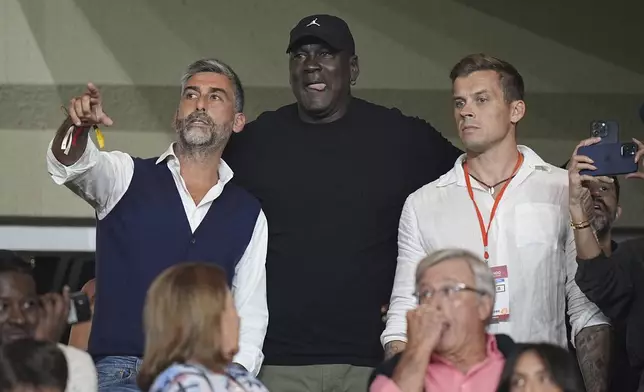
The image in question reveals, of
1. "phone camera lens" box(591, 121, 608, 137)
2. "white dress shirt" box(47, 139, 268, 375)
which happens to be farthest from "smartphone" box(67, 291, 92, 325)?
"phone camera lens" box(591, 121, 608, 137)

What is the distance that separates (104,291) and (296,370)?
69 centimetres

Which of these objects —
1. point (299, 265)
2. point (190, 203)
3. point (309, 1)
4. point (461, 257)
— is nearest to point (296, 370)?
point (299, 265)

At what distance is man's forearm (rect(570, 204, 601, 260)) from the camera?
12.3 feet

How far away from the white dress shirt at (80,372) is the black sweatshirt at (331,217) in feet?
2.51

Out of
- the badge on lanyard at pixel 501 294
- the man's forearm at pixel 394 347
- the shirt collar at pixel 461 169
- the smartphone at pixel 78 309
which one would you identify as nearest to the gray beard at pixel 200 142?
the smartphone at pixel 78 309

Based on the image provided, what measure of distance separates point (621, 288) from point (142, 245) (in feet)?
4.96

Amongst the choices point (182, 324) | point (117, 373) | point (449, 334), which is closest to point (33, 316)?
point (117, 373)

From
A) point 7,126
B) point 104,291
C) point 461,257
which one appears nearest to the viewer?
point 461,257

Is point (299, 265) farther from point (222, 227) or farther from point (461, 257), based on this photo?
point (461, 257)

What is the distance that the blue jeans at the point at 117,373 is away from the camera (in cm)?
365

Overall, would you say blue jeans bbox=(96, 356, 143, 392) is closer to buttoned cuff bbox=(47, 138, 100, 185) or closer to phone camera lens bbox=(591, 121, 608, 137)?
buttoned cuff bbox=(47, 138, 100, 185)

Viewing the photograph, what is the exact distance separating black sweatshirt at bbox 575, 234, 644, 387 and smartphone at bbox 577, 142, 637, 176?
26 cm

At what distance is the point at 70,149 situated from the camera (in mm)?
3672

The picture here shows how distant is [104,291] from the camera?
3.83 metres
